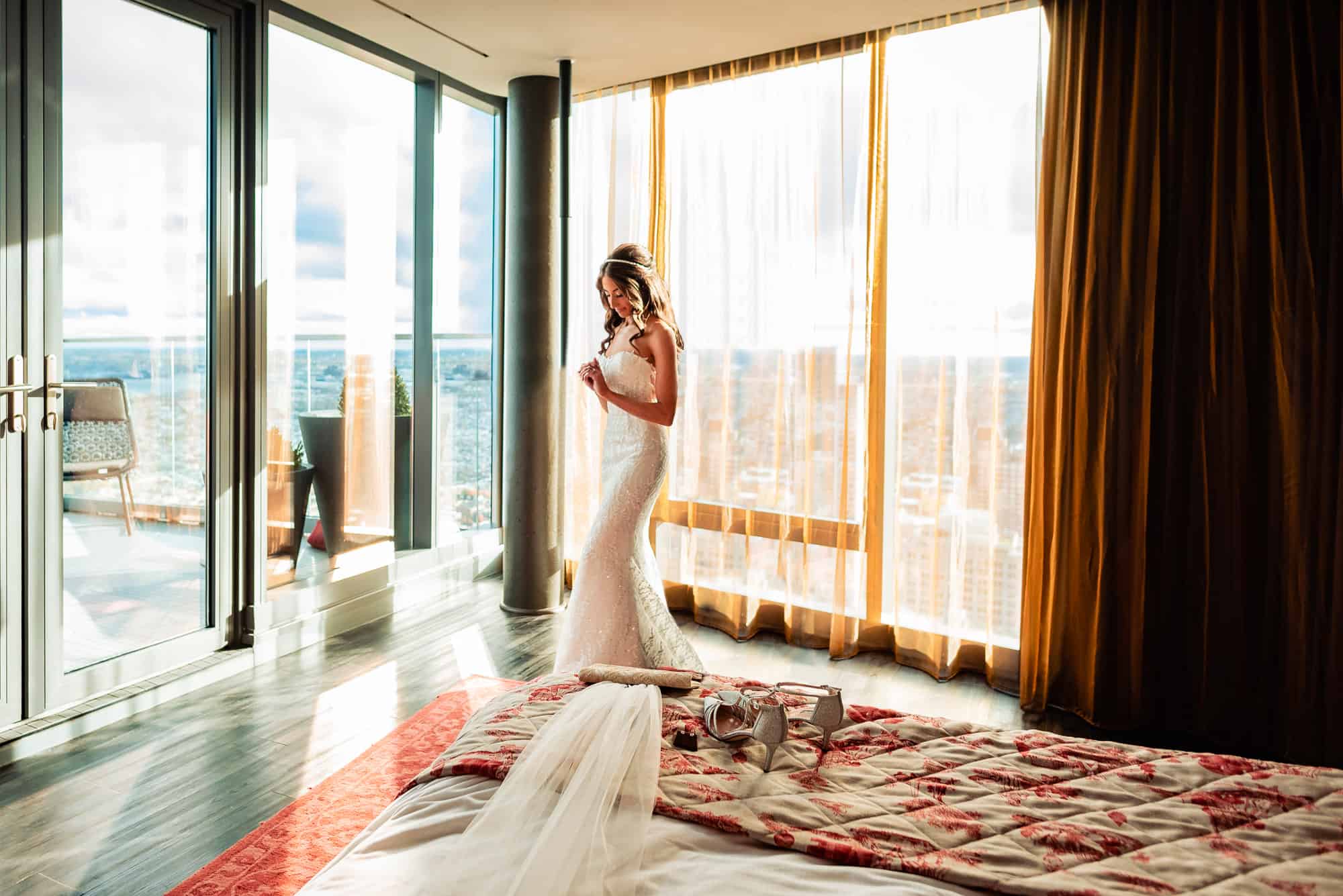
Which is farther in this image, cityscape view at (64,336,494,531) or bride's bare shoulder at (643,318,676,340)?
bride's bare shoulder at (643,318,676,340)

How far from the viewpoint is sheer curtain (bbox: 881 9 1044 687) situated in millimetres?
3383

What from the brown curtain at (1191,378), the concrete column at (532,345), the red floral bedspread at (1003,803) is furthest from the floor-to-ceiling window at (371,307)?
the brown curtain at (1191,378)

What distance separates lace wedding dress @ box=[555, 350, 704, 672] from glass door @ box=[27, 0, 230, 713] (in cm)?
157

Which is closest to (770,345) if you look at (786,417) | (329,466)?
(786,417)

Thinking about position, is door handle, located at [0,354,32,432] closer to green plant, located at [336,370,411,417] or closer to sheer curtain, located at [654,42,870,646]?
green plant, located at [336,370,411,417]

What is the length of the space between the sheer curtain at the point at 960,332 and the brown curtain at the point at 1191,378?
0.14 m

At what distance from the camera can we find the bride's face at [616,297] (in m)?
3.44

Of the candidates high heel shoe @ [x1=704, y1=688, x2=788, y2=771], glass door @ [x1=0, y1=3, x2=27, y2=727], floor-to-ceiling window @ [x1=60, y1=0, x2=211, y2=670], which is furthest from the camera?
floor-to-ceiling window @ [x1=60, y1=0, x2=211, y2=670]

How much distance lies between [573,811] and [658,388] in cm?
216

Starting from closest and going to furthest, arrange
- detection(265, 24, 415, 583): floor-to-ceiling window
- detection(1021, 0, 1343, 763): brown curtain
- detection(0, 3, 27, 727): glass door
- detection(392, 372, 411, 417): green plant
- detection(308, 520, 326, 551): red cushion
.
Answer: detection(0, 3, 27, 727): glass door < detection(1021, 0, 1343, 763): brown curtain < detection(265, 24, 415, 583): floor-to-ceiling window < detection(308, 520, 326, 551): red cushion < detection(392, 372, 411, 417): green plant

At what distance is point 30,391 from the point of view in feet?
9.12

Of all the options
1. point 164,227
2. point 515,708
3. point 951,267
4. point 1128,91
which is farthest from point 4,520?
point 1128,91

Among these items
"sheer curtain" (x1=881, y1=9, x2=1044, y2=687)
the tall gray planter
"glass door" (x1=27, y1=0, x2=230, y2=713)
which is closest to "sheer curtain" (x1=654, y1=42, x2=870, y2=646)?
"sheer curtain" (x1=881, y1=9, x2=1044, y2=687)

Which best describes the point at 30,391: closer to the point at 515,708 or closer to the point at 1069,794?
the point at 515,708
